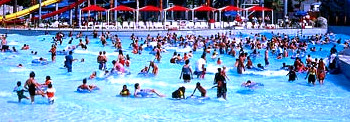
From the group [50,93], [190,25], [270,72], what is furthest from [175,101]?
[190,25]

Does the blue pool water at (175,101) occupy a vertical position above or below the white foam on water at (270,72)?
below

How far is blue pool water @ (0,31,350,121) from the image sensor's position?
13.5 metres

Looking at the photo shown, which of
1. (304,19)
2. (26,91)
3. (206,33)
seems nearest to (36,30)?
(206,33)

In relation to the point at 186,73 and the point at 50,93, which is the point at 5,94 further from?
the point at 186,73

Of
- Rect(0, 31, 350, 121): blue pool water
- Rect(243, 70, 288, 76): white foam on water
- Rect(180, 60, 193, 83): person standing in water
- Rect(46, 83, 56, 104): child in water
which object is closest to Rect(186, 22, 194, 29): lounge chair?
Rect(0, 31, 350, 121): blue pool water

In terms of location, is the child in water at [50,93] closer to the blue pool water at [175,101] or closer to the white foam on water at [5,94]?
the blue pool water at [175,101]

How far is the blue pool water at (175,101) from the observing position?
13461 millimetres

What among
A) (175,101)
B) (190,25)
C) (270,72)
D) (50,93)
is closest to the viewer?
(50,93)

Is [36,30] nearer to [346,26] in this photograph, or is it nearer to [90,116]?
[346,26]

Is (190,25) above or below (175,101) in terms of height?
above

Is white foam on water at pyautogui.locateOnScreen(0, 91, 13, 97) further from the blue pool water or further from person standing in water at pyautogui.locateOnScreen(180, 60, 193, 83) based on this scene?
person standing in water at pyautogui.locateOnScreen(180, 60, 193, 83)

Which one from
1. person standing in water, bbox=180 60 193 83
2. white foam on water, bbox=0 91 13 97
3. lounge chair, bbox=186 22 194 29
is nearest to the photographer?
white foam on water, bbox=0 91 13 97

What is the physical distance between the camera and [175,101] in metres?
15.4


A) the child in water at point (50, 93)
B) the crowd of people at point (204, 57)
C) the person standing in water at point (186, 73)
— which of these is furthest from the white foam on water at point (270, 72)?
the child in water at point (50, 93)
